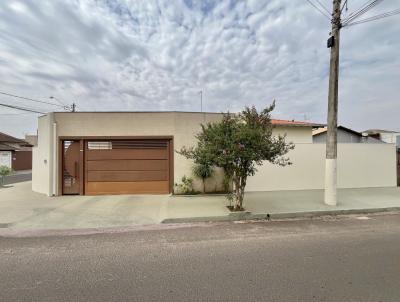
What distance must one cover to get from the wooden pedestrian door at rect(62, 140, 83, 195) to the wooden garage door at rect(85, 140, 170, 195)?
14.1 inches

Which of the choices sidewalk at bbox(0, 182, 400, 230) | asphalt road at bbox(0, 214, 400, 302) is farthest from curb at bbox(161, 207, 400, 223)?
asphalt road at bbox(0, 214, 400, 302)

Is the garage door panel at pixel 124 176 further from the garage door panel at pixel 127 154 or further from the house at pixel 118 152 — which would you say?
the garage door panel at pixel 127 154

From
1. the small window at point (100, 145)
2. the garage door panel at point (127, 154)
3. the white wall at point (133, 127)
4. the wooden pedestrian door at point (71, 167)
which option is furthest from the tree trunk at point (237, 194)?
the wooden pedestrian door at point (71, 167)

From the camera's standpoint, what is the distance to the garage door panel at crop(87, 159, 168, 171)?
1160cm

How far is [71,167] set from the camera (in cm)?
1164

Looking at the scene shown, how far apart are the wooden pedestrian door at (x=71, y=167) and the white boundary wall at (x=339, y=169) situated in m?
7.29

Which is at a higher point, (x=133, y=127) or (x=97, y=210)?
(x=133, y=127)

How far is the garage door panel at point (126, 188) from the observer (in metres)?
11.5

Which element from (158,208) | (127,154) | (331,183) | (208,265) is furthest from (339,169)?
(208,265)

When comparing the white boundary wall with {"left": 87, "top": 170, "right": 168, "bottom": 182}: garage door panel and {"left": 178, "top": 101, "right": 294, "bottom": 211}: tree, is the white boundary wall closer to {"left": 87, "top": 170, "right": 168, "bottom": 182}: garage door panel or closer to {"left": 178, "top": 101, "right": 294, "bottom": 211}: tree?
{"left": 178, "top": 101, "right": 294, "bottom": 211}: tree

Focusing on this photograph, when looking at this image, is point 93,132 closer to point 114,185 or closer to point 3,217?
point 114,185

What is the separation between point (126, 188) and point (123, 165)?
98 centimetres

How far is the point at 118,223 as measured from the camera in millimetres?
7203

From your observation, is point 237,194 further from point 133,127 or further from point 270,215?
point 133,127
